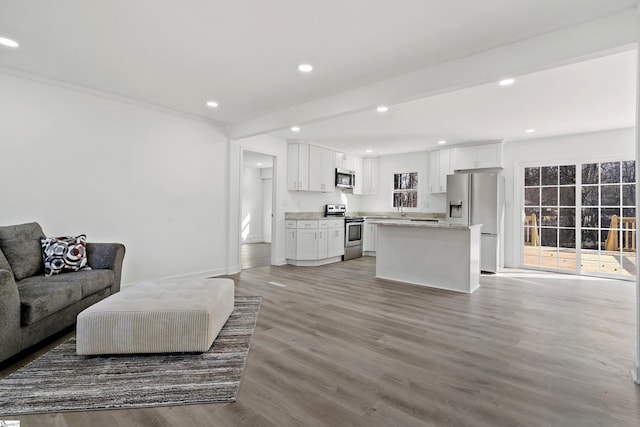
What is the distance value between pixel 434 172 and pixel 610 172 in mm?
2893

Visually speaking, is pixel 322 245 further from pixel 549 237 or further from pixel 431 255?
pixel 549 237

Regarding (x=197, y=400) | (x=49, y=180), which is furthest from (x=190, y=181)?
(x=197, y=400)

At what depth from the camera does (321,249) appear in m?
6.22

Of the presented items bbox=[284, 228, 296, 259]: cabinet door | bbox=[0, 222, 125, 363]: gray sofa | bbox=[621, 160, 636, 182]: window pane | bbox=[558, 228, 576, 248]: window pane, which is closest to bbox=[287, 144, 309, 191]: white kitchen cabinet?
bbox=[284, 228, 296, 259]: cabinet door

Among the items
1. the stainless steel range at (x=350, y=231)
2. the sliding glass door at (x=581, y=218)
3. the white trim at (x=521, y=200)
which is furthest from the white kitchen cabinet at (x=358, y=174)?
the sliding glass door at (x=581, y=218)

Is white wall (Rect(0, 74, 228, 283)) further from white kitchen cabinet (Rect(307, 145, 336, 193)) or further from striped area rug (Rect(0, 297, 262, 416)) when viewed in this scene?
white kitchen cabinet (Rect(307, 145, 336, 193))

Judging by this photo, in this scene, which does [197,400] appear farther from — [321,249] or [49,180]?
[321,249]

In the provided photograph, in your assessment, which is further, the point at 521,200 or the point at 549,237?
the point at 521,200

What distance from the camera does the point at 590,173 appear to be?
213 inches

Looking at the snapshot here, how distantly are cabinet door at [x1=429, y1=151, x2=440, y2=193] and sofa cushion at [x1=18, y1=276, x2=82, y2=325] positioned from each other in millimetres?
6353

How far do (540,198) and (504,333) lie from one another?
4.24 m

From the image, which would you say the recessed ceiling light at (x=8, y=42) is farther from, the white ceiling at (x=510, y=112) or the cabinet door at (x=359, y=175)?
the cabinet door at (x=359, y=175)

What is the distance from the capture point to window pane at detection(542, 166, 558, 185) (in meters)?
5.74

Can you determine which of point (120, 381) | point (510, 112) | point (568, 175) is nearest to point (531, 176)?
point (568, 175)
